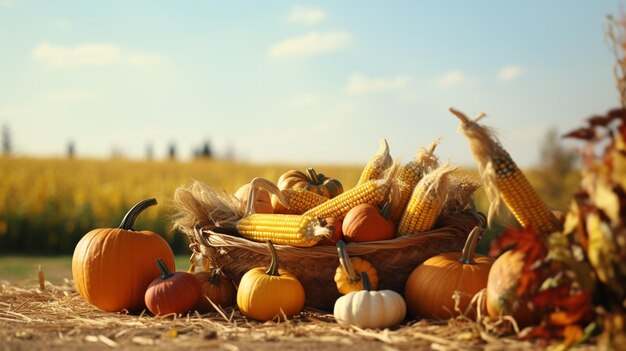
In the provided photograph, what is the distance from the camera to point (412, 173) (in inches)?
188

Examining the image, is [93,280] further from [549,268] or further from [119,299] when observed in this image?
[549,268]

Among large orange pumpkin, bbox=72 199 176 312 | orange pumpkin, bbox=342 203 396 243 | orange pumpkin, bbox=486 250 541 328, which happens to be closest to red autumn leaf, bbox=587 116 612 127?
orange pumpkin, bbox=486 250 541 328

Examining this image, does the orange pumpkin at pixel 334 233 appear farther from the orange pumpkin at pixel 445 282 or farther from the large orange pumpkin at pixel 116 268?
the large orange pumpkin at pixel 116 268

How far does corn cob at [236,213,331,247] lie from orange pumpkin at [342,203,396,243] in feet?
0.56

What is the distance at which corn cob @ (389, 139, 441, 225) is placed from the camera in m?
4.69

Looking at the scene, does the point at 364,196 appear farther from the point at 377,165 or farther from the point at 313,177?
the point at 313,177

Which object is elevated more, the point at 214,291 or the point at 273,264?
the point at 273,264

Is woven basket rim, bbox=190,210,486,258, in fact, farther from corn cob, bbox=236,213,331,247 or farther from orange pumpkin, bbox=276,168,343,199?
orange pumpkin, bbox=276,168,343,199

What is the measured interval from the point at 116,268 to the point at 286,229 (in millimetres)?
1277

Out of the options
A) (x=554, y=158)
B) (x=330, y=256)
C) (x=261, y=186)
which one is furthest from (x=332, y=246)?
(x=554, y=158)

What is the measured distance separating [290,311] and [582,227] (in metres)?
1.85

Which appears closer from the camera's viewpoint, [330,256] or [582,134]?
[582,134]

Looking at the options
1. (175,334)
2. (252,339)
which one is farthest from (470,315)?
(175,334)

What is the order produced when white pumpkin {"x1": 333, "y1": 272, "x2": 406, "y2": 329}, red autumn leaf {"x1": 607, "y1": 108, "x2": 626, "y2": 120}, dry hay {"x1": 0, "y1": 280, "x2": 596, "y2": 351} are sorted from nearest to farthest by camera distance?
red autumn leaf {"x1": 607, "y1": 108, "x2": 626, "y2": 120} < dry hay {"x1": 0, "y1": 280, "x2": 596, "y2": 351} < white pumpkin {"x1": 333, "y1": 272, "x2": 406, "y2": 329}
